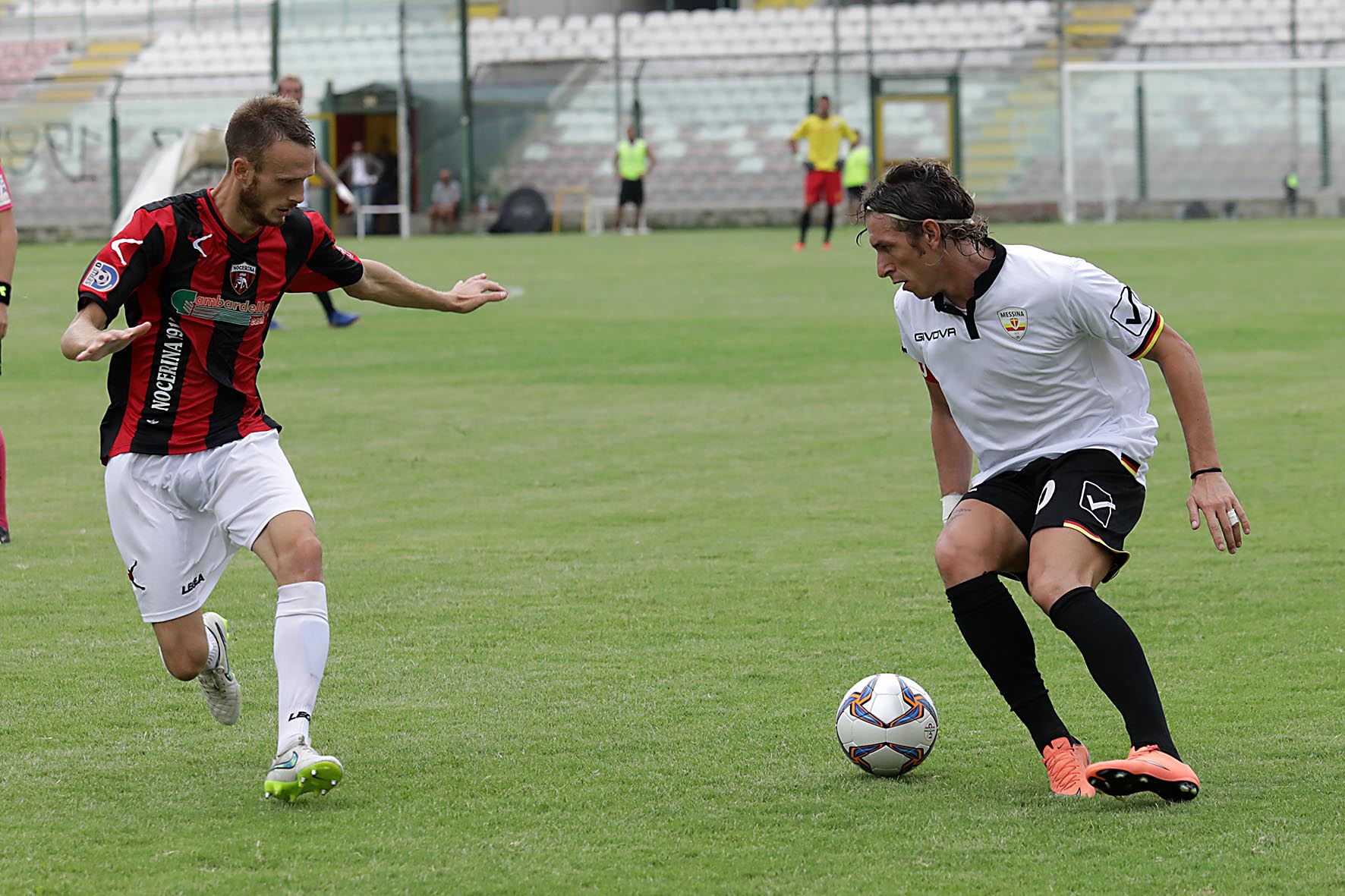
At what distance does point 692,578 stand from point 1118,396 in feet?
8.82

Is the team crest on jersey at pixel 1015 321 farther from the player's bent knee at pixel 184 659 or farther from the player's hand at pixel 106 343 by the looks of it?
the player's bent knee at pixel 184 659

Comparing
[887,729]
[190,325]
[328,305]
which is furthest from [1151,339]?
[328,305]

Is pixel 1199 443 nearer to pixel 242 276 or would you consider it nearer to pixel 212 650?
pixel 242 276

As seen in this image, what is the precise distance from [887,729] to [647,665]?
52.4 inches

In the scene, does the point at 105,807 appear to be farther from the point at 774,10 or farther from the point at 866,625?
the point at 774,10

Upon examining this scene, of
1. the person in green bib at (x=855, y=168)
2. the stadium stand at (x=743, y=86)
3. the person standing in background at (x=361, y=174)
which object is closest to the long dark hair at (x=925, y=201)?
the person in green bib at (x=855, y=168)

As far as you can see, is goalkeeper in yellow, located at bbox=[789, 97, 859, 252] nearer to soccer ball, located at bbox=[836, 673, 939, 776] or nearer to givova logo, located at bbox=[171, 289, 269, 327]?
givova logo, located at bbox=[171, 289, 269, 327]

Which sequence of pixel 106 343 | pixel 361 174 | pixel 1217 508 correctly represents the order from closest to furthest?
pixel 106 343
pixel 1217 508
pixel 361 174

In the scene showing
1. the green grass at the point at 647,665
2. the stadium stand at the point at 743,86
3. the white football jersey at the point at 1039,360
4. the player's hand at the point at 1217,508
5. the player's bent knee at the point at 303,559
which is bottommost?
the green grass at the point at 647,665

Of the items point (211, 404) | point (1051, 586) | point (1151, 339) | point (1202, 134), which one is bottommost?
point (1051, 586)

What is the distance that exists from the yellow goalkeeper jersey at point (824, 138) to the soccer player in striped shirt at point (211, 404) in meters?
25.5

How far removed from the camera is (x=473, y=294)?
5.26 m

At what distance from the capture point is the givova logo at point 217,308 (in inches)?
184

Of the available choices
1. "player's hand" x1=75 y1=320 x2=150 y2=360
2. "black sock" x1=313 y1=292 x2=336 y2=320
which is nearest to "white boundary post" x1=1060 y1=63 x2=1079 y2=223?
"black sock" x1=313 y1=292 x2=336 y2=320
